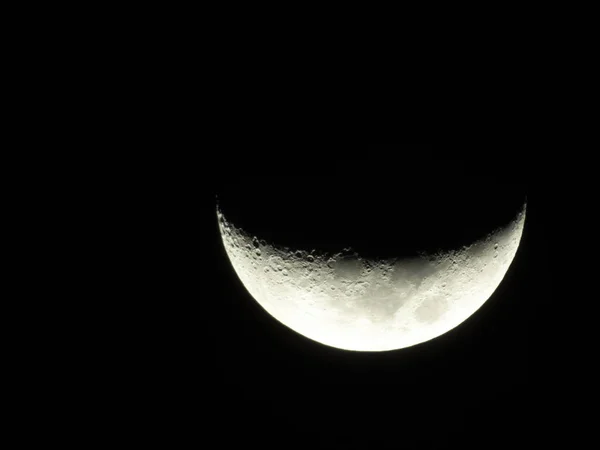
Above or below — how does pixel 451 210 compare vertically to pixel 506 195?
below

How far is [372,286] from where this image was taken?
191 cm

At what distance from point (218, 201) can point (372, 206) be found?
685mm

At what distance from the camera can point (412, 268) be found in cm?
187

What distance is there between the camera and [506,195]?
6.20 feet

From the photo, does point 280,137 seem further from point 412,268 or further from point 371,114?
point 412,268

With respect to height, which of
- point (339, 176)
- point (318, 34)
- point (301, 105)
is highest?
point (318, 34)

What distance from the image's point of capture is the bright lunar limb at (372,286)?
1884mm

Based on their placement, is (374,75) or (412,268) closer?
(374,75)

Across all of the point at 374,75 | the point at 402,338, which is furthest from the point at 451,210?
the point at 402,338

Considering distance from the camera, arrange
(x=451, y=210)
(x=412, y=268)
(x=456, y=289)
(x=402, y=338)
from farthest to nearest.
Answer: (x=402, y=338) → (x=456, y=289) → (x=412, y=268) → (x=451, y=210)

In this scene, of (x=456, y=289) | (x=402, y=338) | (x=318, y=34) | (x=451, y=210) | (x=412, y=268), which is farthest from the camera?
(x=402, y=338)

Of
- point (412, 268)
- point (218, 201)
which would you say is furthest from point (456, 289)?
point (218, 201)

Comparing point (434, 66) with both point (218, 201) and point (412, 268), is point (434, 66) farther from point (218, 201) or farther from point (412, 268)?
point (218, 201)

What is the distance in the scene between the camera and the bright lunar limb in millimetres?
1884
